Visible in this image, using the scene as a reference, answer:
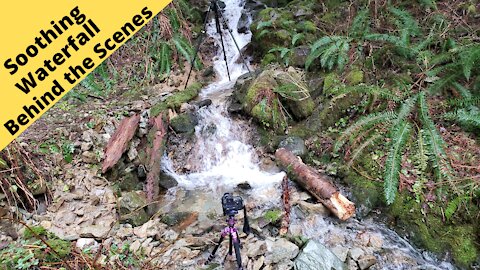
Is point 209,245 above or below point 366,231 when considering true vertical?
above

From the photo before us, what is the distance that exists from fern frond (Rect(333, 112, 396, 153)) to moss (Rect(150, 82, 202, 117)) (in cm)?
266

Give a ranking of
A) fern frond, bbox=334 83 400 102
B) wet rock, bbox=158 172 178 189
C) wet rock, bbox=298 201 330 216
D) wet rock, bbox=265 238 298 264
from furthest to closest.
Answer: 1. wet rock, bbox=158 172 178 189
2. fern frond, bbox=334 83 400 102
3. wet rock, bbox=298 201 330 216
4. wet rock, bbox=265 238 298 264

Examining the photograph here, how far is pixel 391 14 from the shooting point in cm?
534

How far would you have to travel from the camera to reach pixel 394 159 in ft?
11.4

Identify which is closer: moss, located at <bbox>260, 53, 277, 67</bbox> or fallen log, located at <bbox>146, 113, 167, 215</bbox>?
fallen log, located at <bbox>146, 113, 167, 215</bbox>

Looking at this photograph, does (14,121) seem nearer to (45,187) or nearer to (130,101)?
(45,187)

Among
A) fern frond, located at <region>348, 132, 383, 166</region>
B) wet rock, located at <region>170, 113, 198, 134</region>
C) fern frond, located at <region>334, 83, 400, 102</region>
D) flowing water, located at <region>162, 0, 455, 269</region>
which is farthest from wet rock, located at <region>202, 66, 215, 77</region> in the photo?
fern frond, located at <region>348, 132, 383, 166</region>

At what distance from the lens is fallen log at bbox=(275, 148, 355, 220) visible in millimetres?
3457

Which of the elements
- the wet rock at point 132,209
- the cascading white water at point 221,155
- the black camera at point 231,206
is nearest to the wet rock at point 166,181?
the cascading white water at point 221,155

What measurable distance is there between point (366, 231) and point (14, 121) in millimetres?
3706

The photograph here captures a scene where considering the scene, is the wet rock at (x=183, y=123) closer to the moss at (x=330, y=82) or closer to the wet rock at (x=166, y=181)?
the wet rock at (x=166, y=181)

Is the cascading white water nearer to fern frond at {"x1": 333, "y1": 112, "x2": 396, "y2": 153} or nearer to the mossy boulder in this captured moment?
fern frond at {"x1": 333, "y1": 112, "x2": 396, "y2": 153}

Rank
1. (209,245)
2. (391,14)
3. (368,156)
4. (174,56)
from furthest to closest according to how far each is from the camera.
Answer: (174,56)
(391,14)
(368,156)
(209,245)

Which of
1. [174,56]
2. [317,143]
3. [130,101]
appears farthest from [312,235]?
[174,56]
